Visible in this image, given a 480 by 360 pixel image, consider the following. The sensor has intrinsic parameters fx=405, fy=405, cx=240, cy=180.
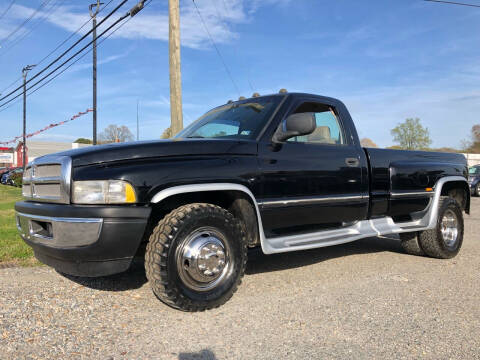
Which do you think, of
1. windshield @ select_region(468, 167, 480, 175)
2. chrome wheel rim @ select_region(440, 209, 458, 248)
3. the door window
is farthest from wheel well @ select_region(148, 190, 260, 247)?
windshield @ select_region(468, 167, 480, 175)

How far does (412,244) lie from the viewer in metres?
5.57

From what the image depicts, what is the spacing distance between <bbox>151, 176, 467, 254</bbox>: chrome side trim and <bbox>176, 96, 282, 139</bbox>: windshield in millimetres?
813

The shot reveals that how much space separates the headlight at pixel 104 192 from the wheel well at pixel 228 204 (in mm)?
475

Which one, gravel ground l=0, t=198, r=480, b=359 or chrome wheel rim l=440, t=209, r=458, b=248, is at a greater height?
chrome wheel rim l=440, t=209, r=458, b=248

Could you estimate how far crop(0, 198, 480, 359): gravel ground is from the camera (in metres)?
2.62

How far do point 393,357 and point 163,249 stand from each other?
5.67 ft

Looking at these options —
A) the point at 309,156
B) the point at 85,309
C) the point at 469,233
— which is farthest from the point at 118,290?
the point at 469,233

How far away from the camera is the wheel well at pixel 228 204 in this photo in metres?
3.47

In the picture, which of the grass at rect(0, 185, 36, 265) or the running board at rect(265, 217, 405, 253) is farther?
the grass at rect(0, 185, 36, 265)

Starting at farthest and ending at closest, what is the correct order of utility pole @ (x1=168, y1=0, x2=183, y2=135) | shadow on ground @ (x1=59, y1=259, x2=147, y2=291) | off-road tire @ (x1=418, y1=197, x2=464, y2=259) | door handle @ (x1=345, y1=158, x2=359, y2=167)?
1. utility pole @ (x1=168, y1=0, x2=183, y2=135)
2. off-road tire @ (x1=418, y1=197, x2=464, y2=259)
3. door handle @ (x1=345, y1=158, x2=359, y2=167)
4. shadow on ground @ (x1=59, y1=259, x2=147, y2=291)

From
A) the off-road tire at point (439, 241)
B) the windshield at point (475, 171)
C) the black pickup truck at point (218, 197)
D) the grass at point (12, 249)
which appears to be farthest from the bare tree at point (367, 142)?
the windshield at point (475, 171)

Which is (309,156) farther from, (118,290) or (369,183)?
(118,290)

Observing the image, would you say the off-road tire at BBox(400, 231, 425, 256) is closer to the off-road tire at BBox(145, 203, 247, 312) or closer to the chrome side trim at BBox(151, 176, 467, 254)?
the chrome side trim at BBox(151, 176, 467, 254)

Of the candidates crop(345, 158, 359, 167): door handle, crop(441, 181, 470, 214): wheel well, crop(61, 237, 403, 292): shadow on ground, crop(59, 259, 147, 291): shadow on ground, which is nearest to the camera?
crop(59, 259, 147, 291): shadow on ground
